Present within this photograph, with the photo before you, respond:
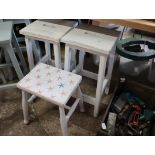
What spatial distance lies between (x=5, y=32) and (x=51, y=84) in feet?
1.81

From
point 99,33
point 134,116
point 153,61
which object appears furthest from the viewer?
point 153,61

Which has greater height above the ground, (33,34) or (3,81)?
(33,34)

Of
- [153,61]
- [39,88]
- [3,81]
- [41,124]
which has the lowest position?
[41,124]

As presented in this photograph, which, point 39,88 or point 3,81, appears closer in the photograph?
point 39,88

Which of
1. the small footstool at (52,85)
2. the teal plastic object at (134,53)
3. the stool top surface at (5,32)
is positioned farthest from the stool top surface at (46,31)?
the teal plastic object at (134,53)

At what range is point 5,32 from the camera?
137 cm

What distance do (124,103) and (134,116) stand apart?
0.13 m

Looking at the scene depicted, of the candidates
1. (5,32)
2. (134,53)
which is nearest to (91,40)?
(134,53)

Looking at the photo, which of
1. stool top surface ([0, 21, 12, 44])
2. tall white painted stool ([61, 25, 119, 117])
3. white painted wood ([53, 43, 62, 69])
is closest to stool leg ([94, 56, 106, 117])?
tall white painted stool ([61, 25, 119, 117])

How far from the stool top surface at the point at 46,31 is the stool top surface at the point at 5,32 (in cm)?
10

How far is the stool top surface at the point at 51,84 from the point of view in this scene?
1.11 m
